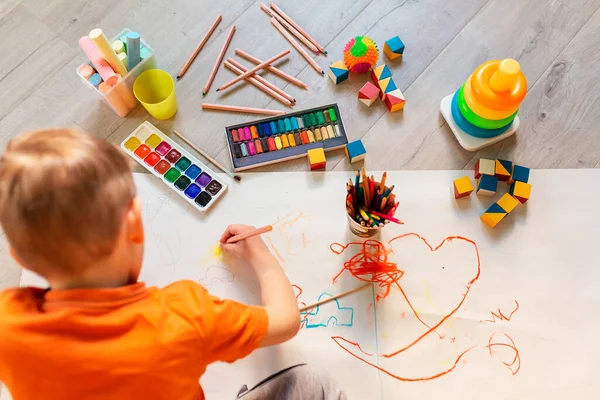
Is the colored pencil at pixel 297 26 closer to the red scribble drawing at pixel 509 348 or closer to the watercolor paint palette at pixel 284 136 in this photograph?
the watercolor paint palette at pixel 284 136

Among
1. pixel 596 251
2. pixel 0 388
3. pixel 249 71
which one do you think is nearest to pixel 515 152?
pixel 596 251

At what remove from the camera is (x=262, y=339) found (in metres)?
0.59

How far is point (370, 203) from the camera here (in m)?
0.67

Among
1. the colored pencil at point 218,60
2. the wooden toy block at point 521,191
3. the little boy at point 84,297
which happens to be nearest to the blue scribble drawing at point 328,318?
the little boy at point 84,297

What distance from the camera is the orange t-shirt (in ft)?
1.50

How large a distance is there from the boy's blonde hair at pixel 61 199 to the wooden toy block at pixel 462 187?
52 cm

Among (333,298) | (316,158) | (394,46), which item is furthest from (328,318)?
(394,46)

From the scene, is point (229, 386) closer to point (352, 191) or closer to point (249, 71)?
point (352, 191)

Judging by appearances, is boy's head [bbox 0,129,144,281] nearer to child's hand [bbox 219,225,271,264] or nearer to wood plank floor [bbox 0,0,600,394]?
child's hand [bbox 219,225,271,264]

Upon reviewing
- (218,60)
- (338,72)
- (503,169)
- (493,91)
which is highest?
(218,60)

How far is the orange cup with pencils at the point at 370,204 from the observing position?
0.66 metres

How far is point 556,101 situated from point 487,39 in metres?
0.17

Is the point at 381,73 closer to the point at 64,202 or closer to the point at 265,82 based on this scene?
the point at 265,82

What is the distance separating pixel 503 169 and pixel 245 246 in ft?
1.42
